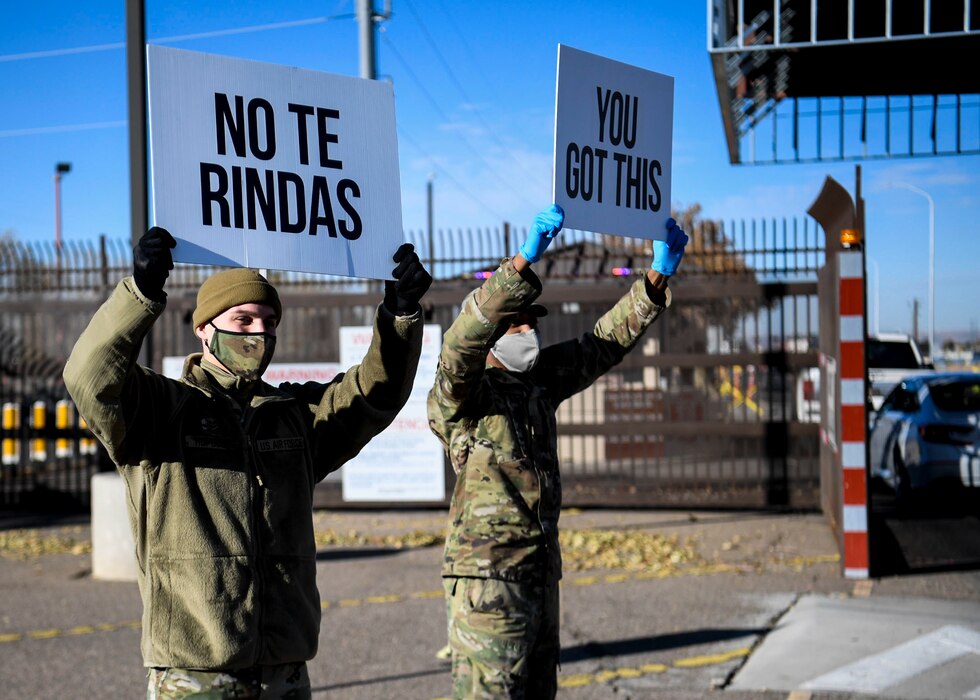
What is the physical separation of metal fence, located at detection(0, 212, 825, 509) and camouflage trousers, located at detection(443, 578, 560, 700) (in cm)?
654

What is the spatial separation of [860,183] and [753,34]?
2.13 meters

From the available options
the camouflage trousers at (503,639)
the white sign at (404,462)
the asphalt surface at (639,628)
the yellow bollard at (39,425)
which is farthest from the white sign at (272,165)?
the yellow bollard at (39,425)

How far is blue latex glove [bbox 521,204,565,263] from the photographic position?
3.43 meters

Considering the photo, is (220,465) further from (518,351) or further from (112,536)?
(112,536)

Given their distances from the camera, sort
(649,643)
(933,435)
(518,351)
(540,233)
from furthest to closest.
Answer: (933,435)
(649,643)
(518,351)
(540,233)

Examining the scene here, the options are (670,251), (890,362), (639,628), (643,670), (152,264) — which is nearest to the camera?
(152,264)

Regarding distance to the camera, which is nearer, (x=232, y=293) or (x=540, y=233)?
(x=232, y=293)

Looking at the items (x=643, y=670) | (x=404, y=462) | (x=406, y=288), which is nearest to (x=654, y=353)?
(x=404, y=462)

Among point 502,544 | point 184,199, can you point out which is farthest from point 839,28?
point 184,199

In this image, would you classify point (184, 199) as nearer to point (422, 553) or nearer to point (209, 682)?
point (209, 682)

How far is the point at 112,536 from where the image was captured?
8.41 meters

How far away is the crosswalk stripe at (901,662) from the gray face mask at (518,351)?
2517mm

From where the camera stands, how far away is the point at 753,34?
920cm

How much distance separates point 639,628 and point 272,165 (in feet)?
14.8
